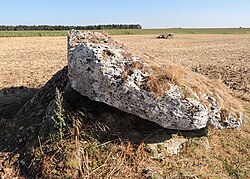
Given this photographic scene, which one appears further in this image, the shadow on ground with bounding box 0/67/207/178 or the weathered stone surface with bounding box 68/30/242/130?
the shadow on ground with bounding box 0/67/207/178

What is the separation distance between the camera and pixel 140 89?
5359mm

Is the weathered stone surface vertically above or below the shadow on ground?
above

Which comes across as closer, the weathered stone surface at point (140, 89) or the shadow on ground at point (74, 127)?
the weathered stone surface at point (140, 89)

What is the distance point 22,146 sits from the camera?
5898 millimetres

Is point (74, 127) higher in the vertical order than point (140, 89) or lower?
lower

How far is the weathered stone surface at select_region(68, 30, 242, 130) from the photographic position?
17.6ft

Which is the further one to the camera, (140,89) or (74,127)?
(74,127)

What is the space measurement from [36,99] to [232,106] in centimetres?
A: 440

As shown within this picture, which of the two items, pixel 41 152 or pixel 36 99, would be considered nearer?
pixel 41 152

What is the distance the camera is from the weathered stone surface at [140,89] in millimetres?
5355

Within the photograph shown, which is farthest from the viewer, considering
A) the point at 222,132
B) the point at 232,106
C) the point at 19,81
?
the point at 19,81

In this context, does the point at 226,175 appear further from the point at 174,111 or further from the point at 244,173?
the point at 174,111

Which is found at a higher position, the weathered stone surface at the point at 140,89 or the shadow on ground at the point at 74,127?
the weathered stone surface at the point at 140,89

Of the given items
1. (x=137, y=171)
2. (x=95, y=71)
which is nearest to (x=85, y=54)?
(x=95, y=71)
